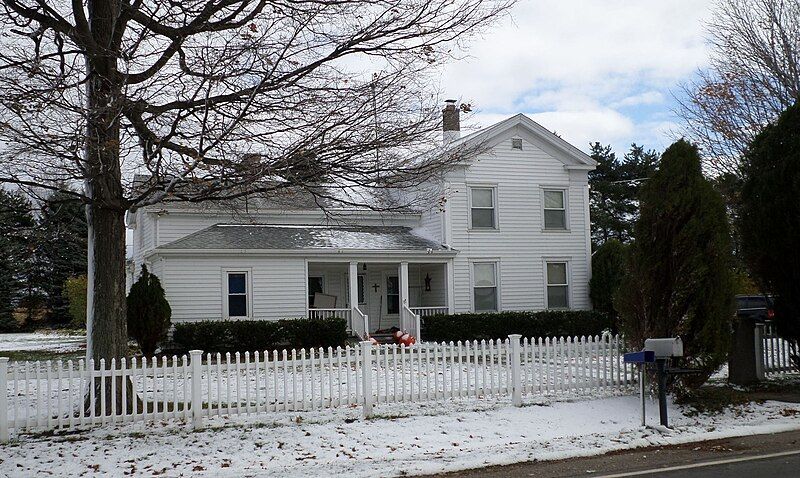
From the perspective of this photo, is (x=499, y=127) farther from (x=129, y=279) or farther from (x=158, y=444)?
(x=158, y=444)

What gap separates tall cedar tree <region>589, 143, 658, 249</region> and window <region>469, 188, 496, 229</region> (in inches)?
968

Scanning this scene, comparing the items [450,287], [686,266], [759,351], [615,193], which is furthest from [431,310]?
[615,193]

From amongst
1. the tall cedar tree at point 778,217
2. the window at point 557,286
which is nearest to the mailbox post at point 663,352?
the tall cedar tree at point 778,217

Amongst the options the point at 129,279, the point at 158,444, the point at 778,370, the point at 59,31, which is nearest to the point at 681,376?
the point at 778,370

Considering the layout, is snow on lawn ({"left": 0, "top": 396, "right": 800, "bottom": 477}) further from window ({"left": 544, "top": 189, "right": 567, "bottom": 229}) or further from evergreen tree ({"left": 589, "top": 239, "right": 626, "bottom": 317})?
window ({"left": 544, "top": 189, "right": 567, "bottom": 229})

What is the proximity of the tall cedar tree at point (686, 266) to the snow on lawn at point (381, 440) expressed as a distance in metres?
1.20

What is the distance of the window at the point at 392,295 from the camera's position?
27.0 meters

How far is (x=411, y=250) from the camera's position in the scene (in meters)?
24.5

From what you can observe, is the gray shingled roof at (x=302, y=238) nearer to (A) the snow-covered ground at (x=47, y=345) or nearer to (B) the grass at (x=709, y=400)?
(A) the snow-covered ground at (x=47, y=345)

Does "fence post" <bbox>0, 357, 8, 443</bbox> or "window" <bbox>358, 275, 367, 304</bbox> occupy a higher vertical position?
"window" <bbox>358, 275, 367, 304</bbox>

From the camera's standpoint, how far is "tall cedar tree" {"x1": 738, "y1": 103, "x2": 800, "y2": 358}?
44.5 ft

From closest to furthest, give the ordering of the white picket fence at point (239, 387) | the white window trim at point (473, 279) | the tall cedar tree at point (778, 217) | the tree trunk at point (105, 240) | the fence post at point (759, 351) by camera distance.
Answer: the white picket fence at point (239, 387) → the tree trunk at point (105, 240) → the tall cedar tree at point (778, 217) → the fence post at point (759, 351) → the white window trim at point (473, 279)

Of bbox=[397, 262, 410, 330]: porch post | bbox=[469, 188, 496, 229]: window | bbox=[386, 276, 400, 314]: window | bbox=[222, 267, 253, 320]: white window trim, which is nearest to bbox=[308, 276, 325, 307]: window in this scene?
bbox=[386, 276, 400, 314]: window

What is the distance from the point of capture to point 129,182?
1199cm
